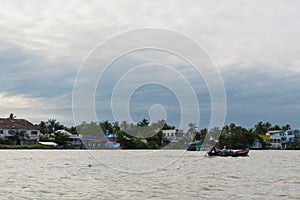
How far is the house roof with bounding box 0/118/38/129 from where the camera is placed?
12072 cm

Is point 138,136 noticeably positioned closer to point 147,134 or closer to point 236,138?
point 147,134

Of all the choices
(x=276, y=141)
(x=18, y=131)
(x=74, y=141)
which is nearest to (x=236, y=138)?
(x=276, y=141)

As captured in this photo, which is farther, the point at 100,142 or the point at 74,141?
the point at 100,142

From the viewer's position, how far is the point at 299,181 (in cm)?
3369

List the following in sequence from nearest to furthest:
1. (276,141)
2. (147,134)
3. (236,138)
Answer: (147,134) < (236,138) < (276,141)

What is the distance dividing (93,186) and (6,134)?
97405 mm

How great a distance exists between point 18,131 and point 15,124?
430cm

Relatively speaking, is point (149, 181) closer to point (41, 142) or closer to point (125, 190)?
point (125, 190)

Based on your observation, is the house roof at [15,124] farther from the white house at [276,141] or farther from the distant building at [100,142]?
the white house at [276,141]

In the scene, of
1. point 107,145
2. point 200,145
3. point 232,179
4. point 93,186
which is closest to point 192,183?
point 232,179

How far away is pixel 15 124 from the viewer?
407 feet

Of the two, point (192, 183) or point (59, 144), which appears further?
point (59, 144)

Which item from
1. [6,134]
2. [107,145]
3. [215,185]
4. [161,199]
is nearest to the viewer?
[161,199]

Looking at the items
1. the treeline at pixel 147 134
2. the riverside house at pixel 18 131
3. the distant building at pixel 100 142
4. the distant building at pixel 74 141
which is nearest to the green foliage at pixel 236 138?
the treeline at pixel 147 134
